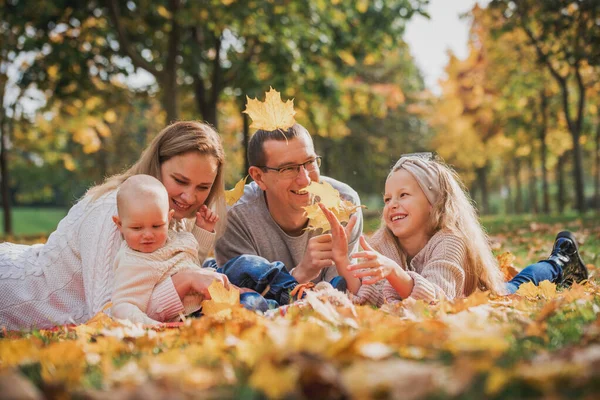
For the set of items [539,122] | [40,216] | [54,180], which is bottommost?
[40,216]

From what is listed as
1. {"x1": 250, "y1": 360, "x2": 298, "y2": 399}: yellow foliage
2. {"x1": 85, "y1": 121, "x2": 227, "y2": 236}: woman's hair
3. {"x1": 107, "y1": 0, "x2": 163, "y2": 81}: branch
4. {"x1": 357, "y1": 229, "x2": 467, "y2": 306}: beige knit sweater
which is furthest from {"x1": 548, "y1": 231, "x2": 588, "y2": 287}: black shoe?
{"x1": 107, "y1": 0, "x2": 163, "y2": 81}: branch

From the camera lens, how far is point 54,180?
105 ft

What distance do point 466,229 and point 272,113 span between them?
4.67ft

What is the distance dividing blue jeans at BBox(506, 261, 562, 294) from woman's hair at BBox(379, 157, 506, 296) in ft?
0.98

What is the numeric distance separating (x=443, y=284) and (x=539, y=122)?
1635 cm

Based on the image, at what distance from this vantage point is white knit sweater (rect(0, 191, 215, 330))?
3.25 meters

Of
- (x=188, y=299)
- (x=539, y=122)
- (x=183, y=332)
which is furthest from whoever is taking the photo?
(x=539, y=122)

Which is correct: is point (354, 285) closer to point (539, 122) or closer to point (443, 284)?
point (443, 284)

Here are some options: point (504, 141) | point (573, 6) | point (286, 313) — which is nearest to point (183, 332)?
point (286, 313)

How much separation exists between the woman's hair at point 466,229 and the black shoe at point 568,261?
785mm

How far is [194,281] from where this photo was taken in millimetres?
3252

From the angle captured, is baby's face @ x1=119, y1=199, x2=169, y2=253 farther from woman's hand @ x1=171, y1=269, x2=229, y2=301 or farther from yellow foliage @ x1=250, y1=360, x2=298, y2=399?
yellow foliage @ x1=250, y1=360, x2=298, y2=399

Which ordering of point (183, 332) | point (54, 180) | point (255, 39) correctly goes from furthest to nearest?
point (54, 180) < point (255, 39) < point (183, 332)

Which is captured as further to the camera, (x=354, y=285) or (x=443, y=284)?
(x=354, y=285)
